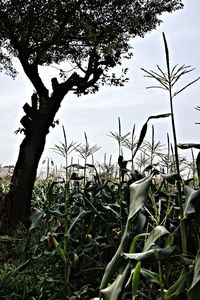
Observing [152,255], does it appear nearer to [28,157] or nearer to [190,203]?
[190,203]

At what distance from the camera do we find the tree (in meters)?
5.01

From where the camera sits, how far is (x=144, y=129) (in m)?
1.32

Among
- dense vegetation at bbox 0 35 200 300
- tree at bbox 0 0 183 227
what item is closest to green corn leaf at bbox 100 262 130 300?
dense vegetation at bbox 0 35 200 300

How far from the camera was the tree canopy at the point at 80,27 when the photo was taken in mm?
5031

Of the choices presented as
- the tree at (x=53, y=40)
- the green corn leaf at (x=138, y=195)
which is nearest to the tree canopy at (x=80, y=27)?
the tree at (x=53, y=40)

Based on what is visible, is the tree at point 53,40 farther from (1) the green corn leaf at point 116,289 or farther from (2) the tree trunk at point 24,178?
(1) the green corn leaf at point 116,289

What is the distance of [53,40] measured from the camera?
17.3ft

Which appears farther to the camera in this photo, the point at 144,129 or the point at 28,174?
the point at 28,174

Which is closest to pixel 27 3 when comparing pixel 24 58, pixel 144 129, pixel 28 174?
pixel 24 58

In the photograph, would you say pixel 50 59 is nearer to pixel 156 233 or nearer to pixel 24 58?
pixel 24 58

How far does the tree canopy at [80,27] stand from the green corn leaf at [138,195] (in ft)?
12.5

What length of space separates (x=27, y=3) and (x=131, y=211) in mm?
4381

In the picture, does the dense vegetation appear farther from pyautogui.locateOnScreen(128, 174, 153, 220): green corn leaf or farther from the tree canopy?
the tree canopy

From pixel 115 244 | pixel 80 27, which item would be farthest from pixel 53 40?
pixel 115 244
